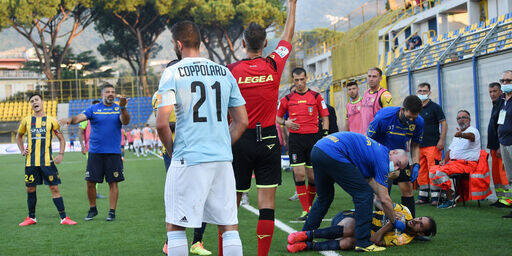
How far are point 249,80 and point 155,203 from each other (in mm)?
6452

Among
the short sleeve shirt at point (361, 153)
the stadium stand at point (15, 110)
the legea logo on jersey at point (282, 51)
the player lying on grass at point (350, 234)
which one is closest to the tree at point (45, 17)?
the stadium stand at point (15, 110)

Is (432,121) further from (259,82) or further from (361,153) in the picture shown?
(259,82)

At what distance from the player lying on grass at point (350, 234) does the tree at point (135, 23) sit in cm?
4912

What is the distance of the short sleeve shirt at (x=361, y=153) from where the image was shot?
5.63 metres

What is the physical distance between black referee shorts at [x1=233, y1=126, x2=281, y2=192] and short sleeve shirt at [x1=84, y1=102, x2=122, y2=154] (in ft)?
14.0

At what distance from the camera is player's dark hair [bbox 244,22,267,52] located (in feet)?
A: 16.7

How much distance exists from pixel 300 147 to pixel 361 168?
119 inches

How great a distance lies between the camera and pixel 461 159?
31.9ft

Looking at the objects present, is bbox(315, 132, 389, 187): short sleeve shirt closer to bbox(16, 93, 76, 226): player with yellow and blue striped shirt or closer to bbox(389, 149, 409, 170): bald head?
bbox(389, 149, 409, 170): bald head

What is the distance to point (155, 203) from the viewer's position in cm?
1101

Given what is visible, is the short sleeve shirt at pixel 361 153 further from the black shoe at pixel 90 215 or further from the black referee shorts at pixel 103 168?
the black shoe at pixel 90 215

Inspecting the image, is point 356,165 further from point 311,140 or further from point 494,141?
point 494,141

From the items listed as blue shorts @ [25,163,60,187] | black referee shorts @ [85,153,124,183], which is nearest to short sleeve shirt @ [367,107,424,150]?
black referee shorts @ [85,153,124,183]

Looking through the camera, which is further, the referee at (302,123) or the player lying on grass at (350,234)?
the referee at (302,123)
